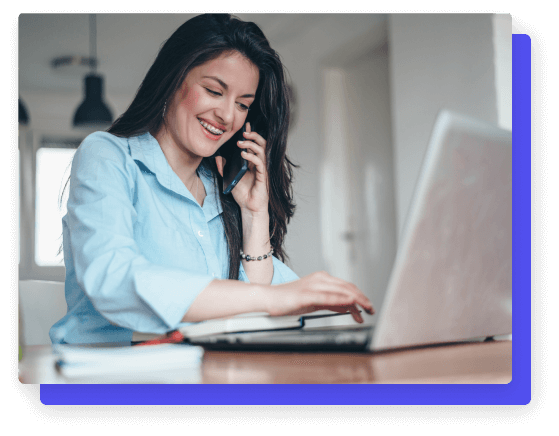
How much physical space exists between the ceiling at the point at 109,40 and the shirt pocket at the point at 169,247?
38 centimetres

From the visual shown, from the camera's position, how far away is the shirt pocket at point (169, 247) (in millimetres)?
1308

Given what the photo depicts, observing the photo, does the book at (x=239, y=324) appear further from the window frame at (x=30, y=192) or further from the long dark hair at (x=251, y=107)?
the window frame at (x=30, y=192)

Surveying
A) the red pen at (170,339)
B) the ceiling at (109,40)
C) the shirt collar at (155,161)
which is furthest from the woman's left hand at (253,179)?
the red pen at (170,339)

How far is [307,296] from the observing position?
1.17 m

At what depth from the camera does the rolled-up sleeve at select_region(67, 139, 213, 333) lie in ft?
3.79

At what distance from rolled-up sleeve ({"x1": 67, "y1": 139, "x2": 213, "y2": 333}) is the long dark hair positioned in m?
0.14

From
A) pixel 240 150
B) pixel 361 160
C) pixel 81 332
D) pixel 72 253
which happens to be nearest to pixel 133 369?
pixel 81 332

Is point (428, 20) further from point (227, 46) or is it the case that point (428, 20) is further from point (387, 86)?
point (227, 46)

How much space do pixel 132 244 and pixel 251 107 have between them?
0.49m

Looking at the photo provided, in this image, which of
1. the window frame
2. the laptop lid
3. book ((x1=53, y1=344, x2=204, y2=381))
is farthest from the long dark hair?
the laptop lid

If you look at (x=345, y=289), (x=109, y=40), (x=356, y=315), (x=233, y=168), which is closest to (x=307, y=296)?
(x=345, y=289)

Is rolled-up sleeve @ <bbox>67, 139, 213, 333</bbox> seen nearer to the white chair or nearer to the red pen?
the red pen

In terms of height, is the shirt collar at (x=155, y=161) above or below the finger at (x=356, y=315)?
above

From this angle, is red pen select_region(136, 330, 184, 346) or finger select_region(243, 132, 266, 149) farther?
finger select_region(243, 132, 266, 149)
